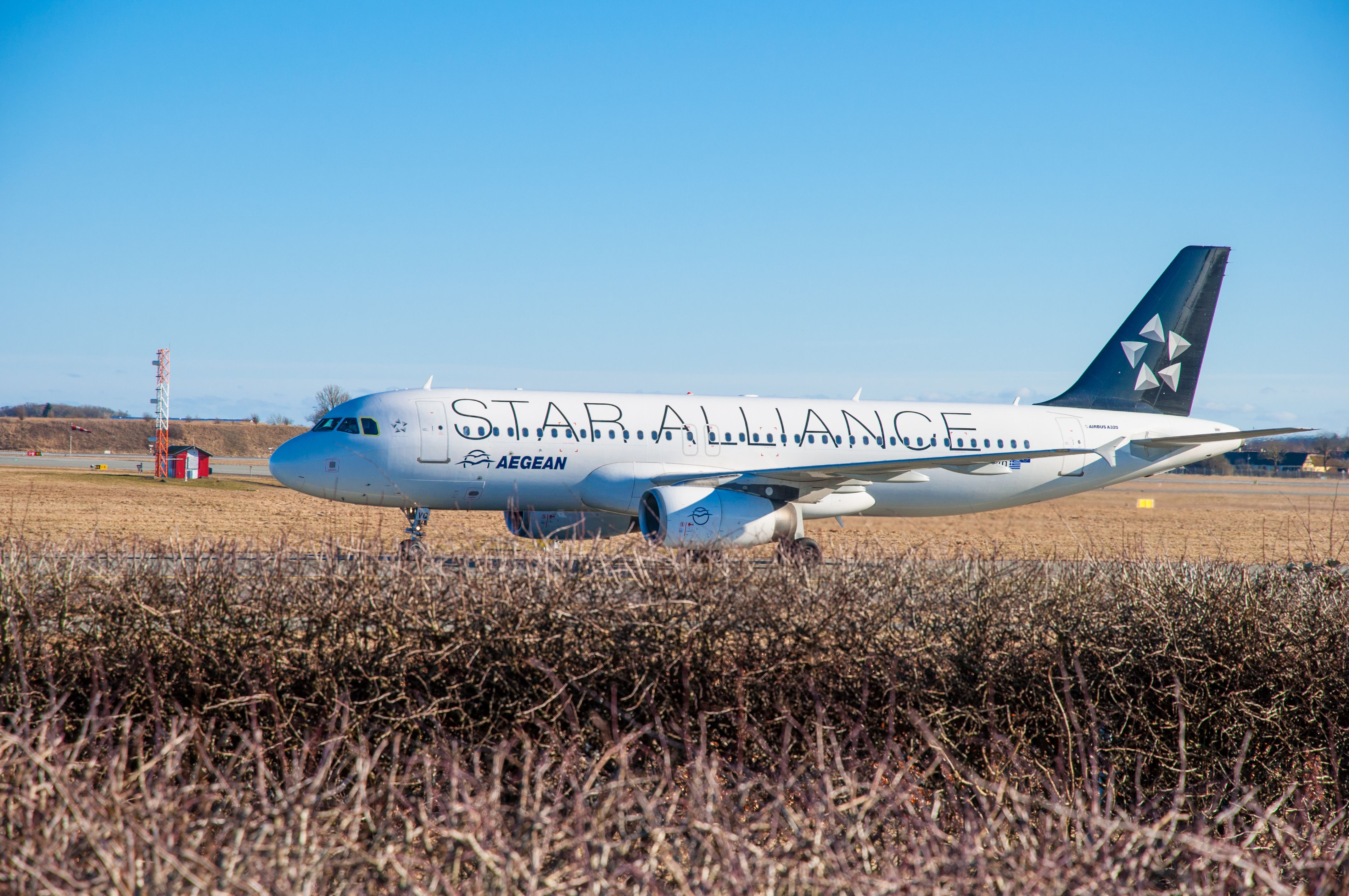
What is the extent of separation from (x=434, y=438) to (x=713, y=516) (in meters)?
6.25

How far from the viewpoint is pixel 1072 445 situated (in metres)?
27.1

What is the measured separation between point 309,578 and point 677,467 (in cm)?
1329

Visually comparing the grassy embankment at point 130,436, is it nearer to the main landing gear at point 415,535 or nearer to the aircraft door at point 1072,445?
the main landing gear at point 415,535

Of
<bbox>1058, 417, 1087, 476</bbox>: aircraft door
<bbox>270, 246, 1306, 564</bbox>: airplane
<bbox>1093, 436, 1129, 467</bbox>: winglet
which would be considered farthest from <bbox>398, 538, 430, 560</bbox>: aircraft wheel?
<bbox>1093, 436, 1129, 467</bbox>: winglet

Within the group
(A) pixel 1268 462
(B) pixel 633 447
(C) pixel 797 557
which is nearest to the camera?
(C) pixel 797 557

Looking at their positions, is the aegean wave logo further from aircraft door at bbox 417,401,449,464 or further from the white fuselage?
aircraft door at bbox 417,401,449,464

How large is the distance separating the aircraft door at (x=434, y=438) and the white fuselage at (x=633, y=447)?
0.02 m

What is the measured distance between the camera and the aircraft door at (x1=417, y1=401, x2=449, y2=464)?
21766mm

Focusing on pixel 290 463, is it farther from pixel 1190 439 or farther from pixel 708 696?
pixel 1190 439

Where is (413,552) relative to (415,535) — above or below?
above

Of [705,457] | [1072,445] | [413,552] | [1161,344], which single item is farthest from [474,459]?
[1161,344]

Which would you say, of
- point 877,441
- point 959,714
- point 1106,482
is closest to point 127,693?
point 959,714

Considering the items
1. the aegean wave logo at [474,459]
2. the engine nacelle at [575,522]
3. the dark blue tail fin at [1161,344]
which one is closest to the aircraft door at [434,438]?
the aegean wave logo at [474,459]

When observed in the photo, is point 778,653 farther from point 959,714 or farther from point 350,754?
point 350,754
